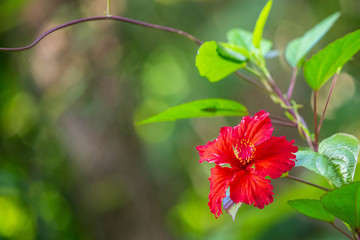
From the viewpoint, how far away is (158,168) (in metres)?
3.34

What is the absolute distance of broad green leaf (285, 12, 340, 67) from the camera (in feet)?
2.68

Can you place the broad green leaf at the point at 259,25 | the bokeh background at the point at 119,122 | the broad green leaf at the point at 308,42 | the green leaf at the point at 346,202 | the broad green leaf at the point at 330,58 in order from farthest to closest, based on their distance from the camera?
the bokeh background at the point at 119,122 → the broad green leaf at the point at 308,42 → the broad green leaf at the point at 259,25 → the broad green leaf at the point at 330,58 → the green leaf at the point at 346,202

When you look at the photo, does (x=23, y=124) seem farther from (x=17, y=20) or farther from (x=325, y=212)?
(x=325, y=212)

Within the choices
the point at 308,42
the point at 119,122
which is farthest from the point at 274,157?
the point at 119,122

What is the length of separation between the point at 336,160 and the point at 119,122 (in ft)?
5.73

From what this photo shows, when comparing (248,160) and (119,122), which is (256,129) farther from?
(119,122)

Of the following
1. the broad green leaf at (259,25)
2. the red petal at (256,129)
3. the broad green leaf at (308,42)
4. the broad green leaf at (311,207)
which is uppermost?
the broad green leaf at (259,25)

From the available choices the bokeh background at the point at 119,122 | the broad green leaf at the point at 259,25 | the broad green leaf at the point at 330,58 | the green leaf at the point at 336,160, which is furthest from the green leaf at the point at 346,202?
the bokeh background at the point at 119,122

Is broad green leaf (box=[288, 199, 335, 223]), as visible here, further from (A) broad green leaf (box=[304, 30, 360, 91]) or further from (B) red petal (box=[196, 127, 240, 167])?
(A) broad green leaf (box=[304, 30, 360, 91])

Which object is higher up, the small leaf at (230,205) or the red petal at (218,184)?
the red petal at (218,184)

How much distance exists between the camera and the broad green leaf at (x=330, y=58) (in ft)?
1.95

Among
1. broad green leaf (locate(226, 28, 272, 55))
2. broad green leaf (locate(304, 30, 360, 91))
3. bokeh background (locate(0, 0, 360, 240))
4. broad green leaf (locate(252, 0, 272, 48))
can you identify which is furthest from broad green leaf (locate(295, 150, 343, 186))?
bokeh background (locate(0, 0, 360, 240))

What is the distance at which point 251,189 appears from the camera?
1.60 ft

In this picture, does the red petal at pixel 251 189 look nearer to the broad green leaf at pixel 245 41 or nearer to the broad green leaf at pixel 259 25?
the broad green leaf at pixel 259 25
